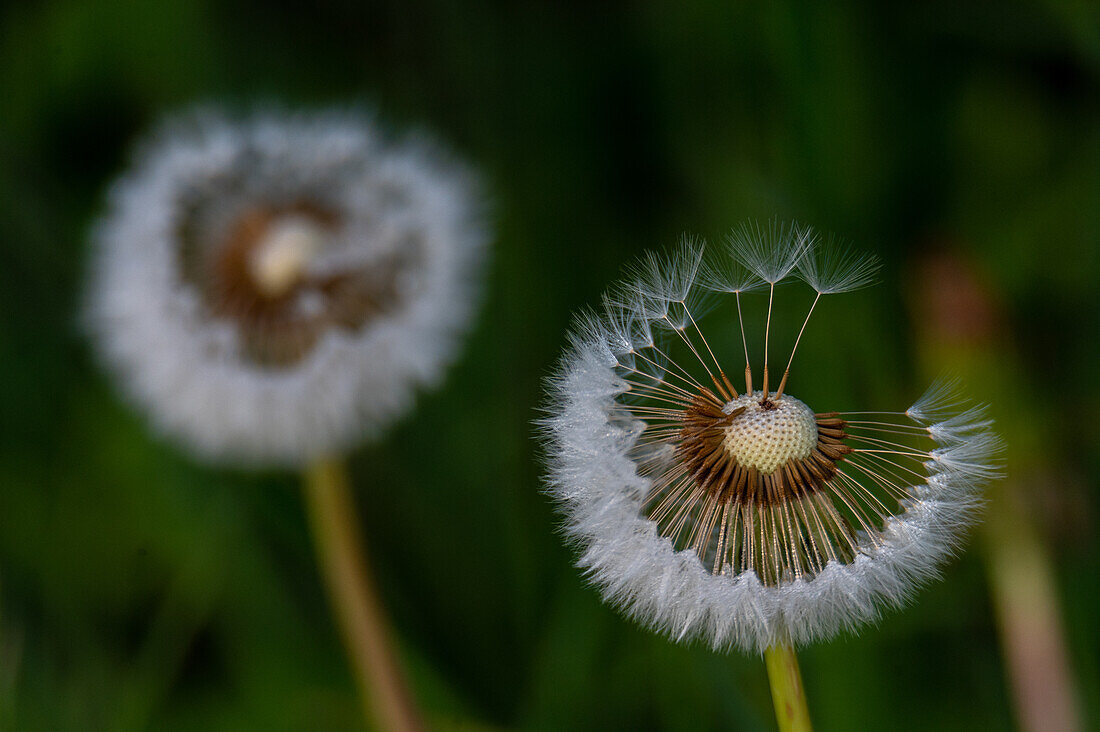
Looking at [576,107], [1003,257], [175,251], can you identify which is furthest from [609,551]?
[576,107]

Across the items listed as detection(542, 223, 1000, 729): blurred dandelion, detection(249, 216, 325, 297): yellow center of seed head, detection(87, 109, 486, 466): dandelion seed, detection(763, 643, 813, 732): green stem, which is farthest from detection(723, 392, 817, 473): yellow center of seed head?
detection(249, 216, 325, 297): yellow center of seed head

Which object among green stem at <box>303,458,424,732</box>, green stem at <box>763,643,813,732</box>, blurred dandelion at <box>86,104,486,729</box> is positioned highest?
blurred dandelion at <box>86,104,486,729</box>

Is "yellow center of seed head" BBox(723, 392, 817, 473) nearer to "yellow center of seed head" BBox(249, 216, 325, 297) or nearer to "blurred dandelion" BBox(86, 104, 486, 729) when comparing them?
"blurred dandelion" BBox(86, 104, 486, 729)

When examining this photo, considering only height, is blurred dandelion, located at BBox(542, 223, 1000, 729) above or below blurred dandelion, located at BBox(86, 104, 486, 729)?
below

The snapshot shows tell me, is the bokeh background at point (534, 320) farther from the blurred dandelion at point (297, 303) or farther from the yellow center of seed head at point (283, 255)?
the yellow center of seed head at point (283, 255)

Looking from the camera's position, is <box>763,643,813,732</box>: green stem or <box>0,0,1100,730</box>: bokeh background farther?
<box>0,0,1100,730</box>: bokeh background

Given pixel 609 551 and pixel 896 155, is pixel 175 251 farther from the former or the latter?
pixel 896 155
